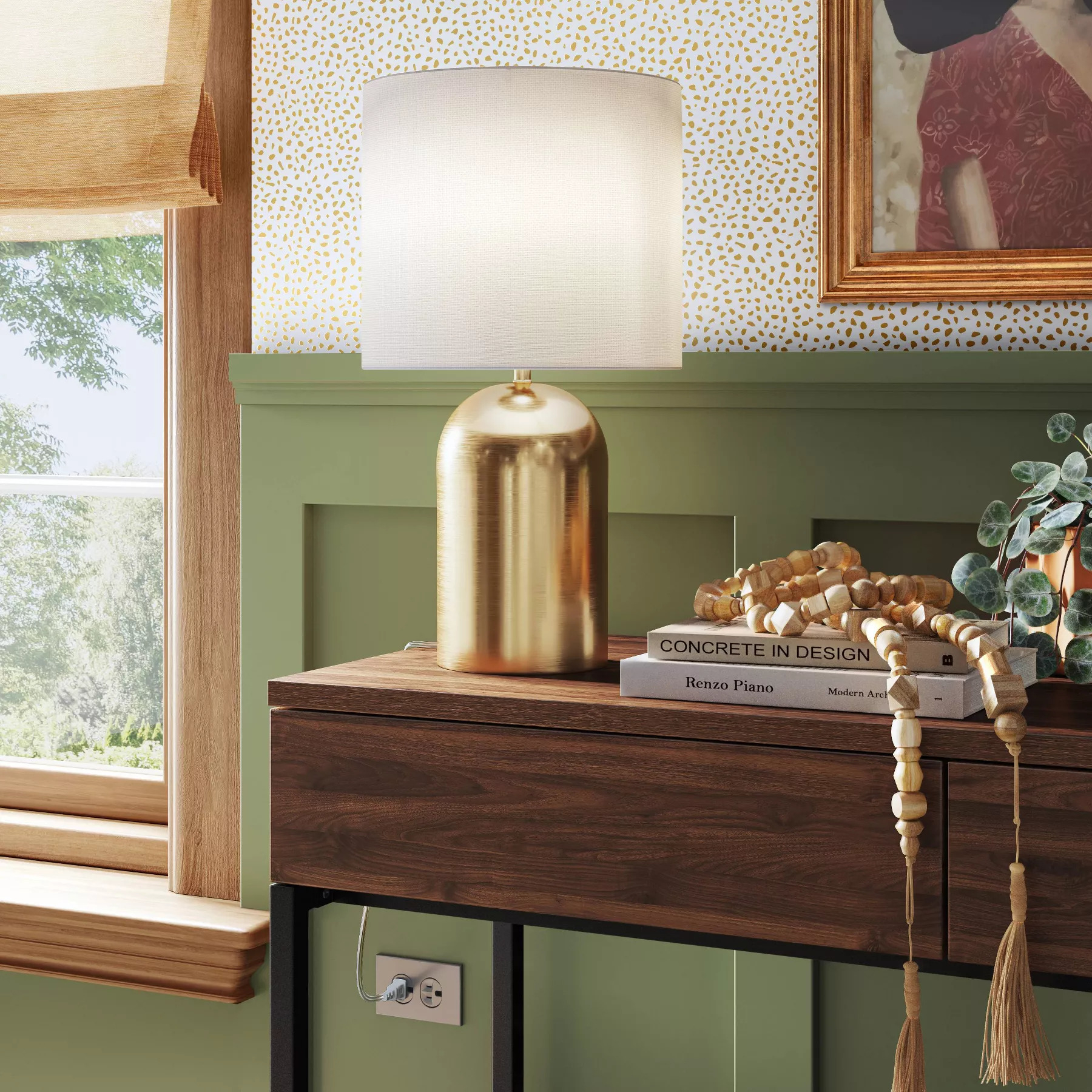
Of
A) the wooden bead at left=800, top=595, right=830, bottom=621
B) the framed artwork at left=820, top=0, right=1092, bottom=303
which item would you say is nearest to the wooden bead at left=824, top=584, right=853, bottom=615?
the wooden bead at left=800, top=595, right=830, bottom=621

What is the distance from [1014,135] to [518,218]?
1.86ft

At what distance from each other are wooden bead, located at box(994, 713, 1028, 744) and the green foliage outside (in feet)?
4.04

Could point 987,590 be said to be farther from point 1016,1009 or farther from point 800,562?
point 1016,1009

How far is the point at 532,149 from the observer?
1.16 m

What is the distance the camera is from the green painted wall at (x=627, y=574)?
4.65 feet

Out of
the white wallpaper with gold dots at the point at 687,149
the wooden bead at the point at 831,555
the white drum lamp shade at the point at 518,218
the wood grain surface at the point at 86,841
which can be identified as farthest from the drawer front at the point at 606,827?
the wood grain surface at the point at 86,841

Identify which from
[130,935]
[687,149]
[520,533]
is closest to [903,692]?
[520,533]

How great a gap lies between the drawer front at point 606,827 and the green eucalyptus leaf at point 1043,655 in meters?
0.15

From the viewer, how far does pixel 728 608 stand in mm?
1209

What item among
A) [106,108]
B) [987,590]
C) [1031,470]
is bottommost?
[987,590]

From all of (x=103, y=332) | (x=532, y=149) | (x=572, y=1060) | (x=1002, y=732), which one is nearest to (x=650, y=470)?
(x=532, y=149)

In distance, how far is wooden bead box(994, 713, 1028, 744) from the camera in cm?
98

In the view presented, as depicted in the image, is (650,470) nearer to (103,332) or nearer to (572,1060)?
(572,1060)

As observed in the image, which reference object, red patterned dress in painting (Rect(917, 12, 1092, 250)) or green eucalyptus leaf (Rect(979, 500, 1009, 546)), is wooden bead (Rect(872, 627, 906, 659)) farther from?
red patterned dress in painting (Rect(917, 12, 1092, 250))
